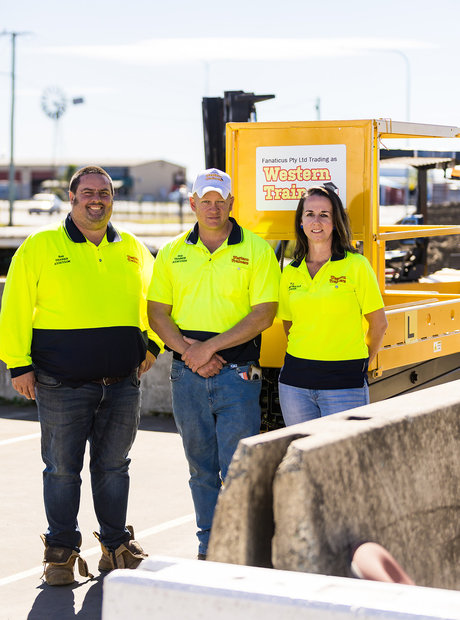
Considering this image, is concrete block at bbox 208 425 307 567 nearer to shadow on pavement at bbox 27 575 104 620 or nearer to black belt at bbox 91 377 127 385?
shadow on pavement at bbox 27 575 104 620

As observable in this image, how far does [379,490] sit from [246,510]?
1.64 feet

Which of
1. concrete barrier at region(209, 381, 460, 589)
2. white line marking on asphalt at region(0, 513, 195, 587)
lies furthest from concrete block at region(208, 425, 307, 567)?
white line marking on asphalt at region(0, 513, 195, 587)

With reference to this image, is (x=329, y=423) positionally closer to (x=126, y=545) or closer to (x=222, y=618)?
(x=222, y=618)

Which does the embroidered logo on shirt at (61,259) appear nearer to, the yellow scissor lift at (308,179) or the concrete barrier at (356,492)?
the yellow scissor lift at (308,179)

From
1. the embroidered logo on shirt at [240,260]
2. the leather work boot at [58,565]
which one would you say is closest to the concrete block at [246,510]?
the embroidered logo on shirt at [240,260]

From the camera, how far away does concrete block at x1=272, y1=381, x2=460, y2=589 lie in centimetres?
257

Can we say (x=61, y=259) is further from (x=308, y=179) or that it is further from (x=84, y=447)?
(x=308, y=179)

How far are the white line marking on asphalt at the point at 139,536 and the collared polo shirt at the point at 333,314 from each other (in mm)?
1678

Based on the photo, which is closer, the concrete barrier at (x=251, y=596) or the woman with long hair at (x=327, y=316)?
the concrete barrier at (x=251, y=596)

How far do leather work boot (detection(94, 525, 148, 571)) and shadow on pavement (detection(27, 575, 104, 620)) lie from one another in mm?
145

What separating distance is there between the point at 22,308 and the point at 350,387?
1.68m

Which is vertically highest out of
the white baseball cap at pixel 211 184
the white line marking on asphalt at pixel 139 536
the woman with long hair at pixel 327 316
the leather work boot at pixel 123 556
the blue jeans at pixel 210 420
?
the white baseball cap at pixel 211 184

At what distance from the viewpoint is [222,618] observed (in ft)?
7.02

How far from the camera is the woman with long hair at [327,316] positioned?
4.79 m
